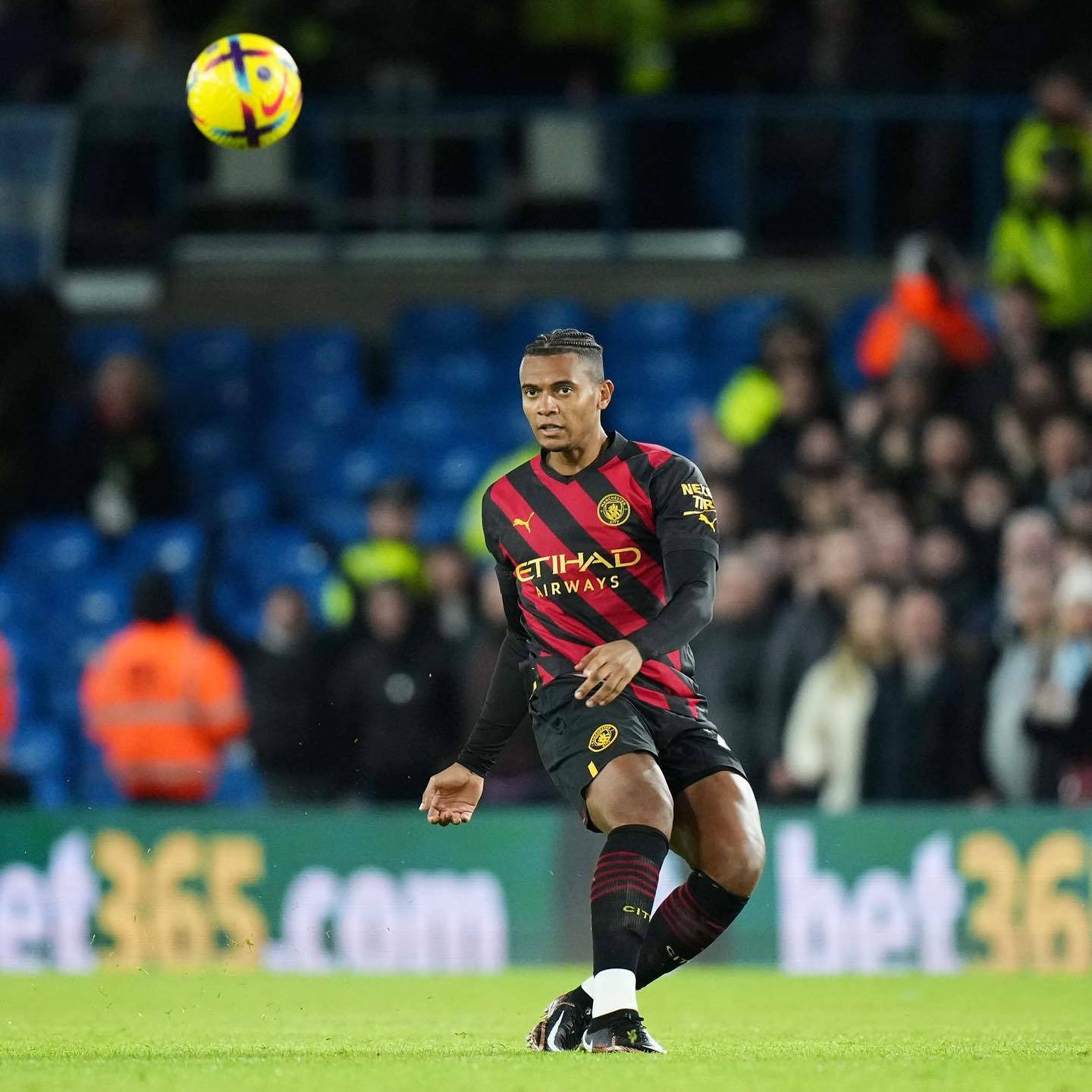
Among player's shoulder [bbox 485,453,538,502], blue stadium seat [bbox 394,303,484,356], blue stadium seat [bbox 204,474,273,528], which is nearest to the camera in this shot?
player's shoulder [bbox 485,453,538,502]

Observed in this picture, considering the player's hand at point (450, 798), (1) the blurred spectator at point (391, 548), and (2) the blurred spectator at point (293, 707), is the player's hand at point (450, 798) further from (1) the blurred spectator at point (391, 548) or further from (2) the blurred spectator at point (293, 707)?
(1) the blurred spectator at point (391, 548)

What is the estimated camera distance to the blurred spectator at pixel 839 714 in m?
10.7

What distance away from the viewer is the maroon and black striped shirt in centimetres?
620

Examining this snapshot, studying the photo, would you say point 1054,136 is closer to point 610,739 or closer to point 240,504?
point 240,504

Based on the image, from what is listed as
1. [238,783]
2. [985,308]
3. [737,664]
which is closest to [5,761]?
[238,783]

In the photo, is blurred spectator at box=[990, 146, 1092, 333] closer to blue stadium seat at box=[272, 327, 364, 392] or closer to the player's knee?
blue stadium seat at box=[272, 327, 364, 392]

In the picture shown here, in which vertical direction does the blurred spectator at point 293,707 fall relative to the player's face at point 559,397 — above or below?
below

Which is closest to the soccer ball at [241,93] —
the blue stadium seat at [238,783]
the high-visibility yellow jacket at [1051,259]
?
the blue stadium seat at [238,783]

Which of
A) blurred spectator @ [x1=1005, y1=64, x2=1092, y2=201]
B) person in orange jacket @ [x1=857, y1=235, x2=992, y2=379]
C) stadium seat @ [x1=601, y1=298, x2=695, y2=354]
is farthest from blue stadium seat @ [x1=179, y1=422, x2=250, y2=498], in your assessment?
blurred spectator @ [x1=1005, y1=64, x2=1092, y2=201]

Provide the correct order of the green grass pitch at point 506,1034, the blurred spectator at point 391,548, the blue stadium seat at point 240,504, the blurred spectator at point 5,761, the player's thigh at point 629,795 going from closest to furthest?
1. the green grass pitch at point 506,1034
2. the player's thigh at point 629,795
3. the blurred spectator at point 5,761
4. the blurred spectator at point 391,548
5. the blue stadium seat at point 240,504

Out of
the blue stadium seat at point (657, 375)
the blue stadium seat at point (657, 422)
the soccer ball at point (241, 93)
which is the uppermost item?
the soccer ball at point (241, 93)

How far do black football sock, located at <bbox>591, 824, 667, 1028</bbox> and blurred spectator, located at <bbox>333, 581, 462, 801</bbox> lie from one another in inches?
210

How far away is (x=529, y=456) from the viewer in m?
13.2

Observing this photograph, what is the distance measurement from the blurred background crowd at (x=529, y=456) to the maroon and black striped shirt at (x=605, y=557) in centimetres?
454
